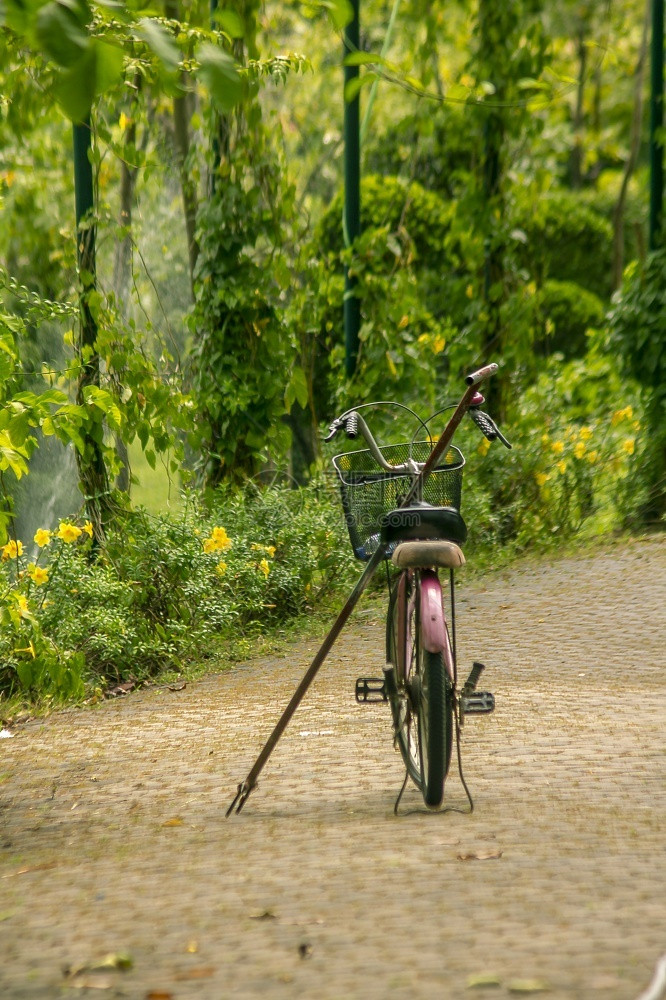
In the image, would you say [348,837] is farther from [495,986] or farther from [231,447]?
[231,447]

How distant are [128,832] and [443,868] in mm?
1064

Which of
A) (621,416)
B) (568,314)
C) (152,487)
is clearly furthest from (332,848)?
(568,314)

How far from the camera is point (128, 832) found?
362 cm

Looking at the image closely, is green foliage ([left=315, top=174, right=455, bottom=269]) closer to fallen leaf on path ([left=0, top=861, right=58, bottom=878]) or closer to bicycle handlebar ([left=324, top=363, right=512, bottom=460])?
bicycle handlebar ([left=324, top=363, right=512, bottom=460])

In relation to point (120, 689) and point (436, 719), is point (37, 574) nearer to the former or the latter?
point (120, 689)

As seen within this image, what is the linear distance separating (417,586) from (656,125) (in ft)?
21.6

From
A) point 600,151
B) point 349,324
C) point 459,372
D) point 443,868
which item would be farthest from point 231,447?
point 600,151

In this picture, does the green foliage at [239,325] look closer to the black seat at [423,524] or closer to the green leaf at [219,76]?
the black seat at [423,524]

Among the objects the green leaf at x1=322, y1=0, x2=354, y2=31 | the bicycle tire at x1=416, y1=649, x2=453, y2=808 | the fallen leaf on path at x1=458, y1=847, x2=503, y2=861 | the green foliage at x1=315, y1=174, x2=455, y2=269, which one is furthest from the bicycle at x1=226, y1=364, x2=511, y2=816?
the green foliage at x1=315, y1=174, x2=455, y2=269

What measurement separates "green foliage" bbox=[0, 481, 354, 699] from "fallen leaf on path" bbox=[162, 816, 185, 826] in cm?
149

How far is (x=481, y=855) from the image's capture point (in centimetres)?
311

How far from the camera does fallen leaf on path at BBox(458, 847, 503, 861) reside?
3088 mm

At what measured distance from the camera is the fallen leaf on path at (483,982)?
7.66 feet

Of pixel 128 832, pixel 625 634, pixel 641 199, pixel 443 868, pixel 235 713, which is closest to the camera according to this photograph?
pixel 443 868
